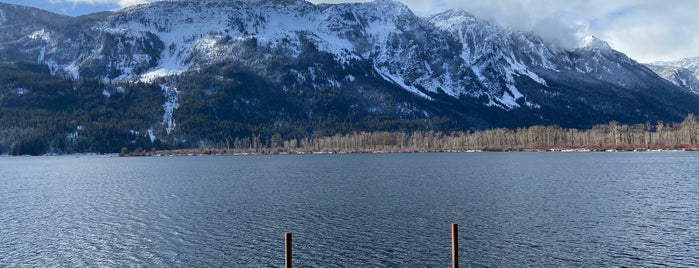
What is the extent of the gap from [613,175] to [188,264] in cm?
12416

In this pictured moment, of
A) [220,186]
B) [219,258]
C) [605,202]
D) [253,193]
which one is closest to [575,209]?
[605,202]

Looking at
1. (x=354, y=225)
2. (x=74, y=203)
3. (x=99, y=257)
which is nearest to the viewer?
(x=99, y=257)

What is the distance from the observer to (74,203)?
341ft

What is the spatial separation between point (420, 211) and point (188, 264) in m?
39.5

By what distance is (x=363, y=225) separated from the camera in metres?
72.2

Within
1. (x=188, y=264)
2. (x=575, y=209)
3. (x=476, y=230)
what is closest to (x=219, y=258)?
(x=188, y=264)

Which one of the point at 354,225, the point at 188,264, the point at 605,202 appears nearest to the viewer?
the point at 188,264

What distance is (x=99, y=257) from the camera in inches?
2269

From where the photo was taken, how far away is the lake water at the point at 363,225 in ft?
181

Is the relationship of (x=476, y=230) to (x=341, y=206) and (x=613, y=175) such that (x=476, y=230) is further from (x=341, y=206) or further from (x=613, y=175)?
(x=613, y=175)

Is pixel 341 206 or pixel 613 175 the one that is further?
pixel 613 175

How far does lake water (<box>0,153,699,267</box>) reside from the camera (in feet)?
181

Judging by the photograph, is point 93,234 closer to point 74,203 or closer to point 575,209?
point 74,203

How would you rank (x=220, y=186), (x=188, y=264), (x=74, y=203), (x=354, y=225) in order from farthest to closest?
(x=220, y=186), (x=74, y=203), (x=354, y=225), (x=188, y=264)
